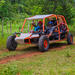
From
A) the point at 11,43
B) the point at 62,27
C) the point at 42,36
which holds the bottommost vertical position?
the point at 11,43

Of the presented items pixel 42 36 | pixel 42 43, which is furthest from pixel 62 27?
pixel 42 43

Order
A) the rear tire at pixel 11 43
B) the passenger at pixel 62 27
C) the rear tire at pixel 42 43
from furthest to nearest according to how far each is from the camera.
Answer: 1. the passenger at pixel 62 27
2. the rear tire at pixel 11 43
3. the rear tire at pixel 42 43

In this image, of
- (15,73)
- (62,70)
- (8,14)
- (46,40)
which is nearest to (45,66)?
(62,70)

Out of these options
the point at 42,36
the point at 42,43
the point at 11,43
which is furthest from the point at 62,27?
the point at 11,43

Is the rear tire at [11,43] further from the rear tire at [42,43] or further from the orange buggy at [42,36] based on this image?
the rear tire at [42,43]

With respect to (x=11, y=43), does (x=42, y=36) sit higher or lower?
higher

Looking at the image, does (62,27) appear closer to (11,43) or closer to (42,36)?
(42,36)

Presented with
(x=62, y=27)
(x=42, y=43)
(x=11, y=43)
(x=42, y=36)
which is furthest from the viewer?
(x=62, y=27)

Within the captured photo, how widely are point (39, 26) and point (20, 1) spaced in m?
36.9

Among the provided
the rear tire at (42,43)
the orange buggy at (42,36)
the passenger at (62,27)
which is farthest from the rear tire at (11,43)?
the passenger at (62,27)

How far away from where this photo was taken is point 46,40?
8.73 meters

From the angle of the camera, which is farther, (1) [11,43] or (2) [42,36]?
(1) [11,43]

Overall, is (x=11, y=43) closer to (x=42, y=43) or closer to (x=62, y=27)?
(x=42, y=43)

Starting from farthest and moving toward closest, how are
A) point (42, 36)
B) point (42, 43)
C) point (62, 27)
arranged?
point (62, 27)
point (42, 36)
point (42, 43)
